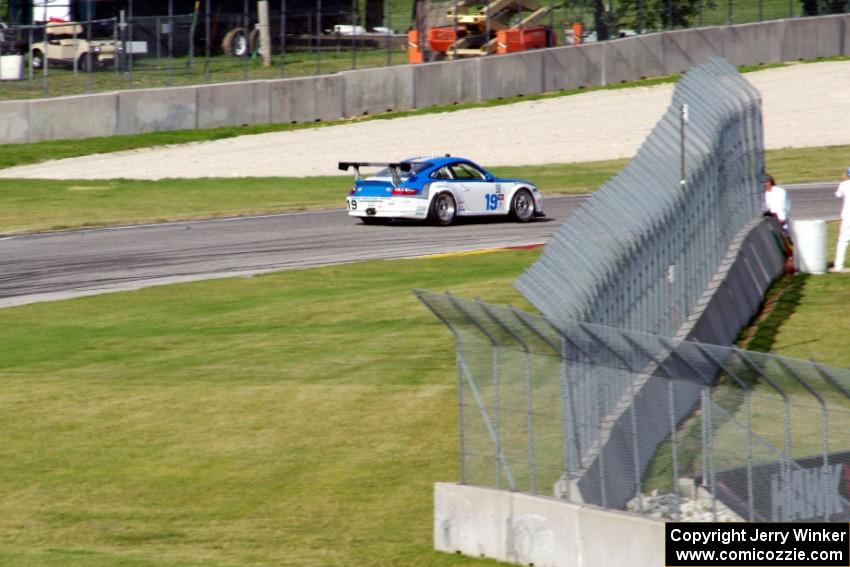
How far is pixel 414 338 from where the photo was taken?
1588 centimetres

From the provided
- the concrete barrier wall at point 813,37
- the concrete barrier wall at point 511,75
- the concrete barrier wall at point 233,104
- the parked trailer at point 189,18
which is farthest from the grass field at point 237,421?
the concrete barrier wall at point 813,37

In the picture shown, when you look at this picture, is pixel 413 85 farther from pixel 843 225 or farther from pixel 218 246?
pixel 843 225

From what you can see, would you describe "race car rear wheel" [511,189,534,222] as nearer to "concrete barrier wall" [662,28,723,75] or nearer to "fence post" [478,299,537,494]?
"fence post" [478,299,537,494]

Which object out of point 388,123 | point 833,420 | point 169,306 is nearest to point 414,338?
point 169,306

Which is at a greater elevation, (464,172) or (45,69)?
(45,69)

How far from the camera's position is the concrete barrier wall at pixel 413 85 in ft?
136

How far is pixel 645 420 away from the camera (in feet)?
28.5

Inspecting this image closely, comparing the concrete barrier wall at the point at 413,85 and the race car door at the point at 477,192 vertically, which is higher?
the concrete barrier wall at the point at 413,85

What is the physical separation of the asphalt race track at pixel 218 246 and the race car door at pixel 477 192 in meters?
0.38

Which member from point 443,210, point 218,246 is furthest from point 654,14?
point 218,246

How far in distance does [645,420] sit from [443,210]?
18.1 metres

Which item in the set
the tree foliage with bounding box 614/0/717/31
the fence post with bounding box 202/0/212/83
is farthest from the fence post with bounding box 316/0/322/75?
the tree foliage with bounding box 614/0/717/31

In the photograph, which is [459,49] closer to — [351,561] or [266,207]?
[266,207]

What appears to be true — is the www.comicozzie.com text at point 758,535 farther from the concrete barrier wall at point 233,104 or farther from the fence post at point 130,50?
the fence post at point 130,50
